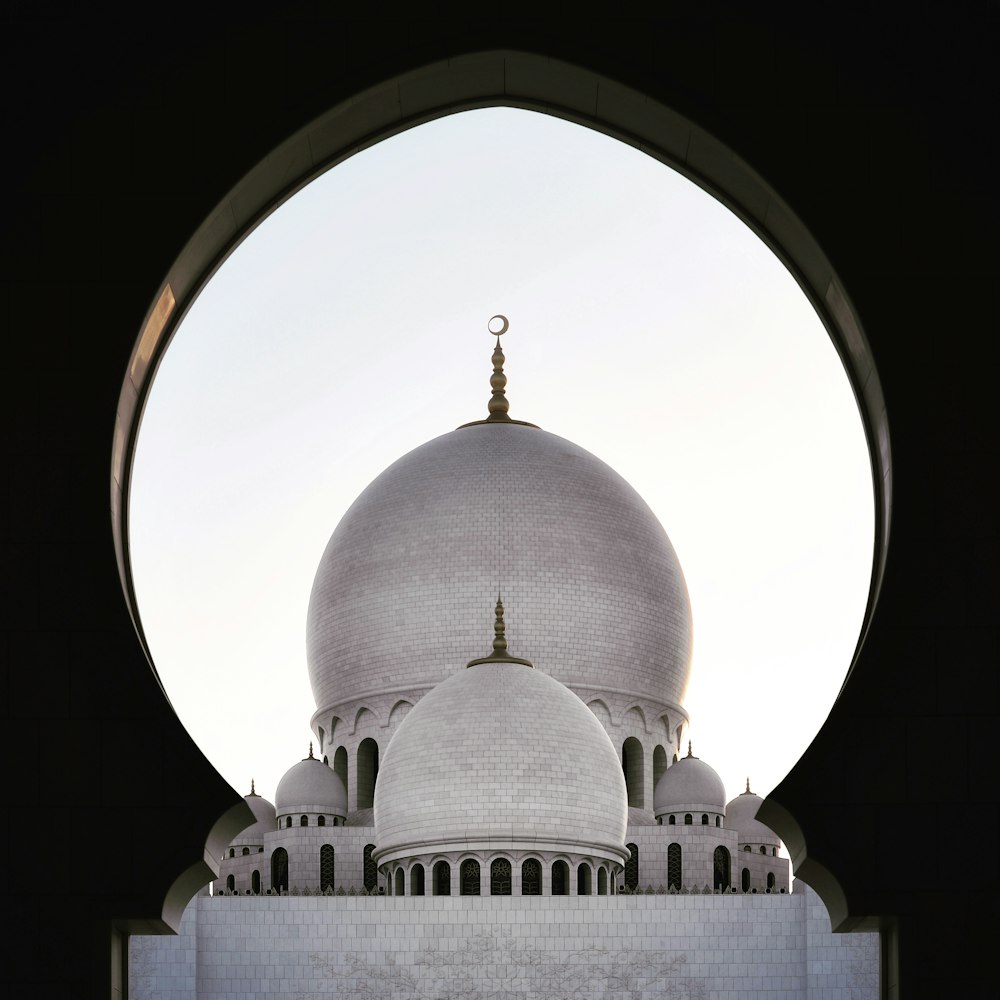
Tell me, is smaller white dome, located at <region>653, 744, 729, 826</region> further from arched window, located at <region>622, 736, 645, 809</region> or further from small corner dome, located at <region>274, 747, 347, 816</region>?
small corner dome, located at <region>274, 747, 347, 816</region>

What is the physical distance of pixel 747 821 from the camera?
46094mm

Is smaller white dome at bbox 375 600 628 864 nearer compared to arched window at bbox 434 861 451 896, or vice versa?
smaller white dome at bbox 375 600 628 864

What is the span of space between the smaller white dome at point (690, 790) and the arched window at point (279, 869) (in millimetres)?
8595

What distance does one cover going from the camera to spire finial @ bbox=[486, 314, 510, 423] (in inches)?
1912

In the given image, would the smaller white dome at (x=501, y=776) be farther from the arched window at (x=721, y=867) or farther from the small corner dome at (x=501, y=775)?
the arched window at (x=721, y=867)

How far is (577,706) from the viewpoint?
37719 millimetres


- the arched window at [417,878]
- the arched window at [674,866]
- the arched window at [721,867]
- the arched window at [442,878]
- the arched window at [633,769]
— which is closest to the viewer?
the arched window at [442,878]

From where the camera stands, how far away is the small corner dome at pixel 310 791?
43688mm

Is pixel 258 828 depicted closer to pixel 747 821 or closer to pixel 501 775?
pixel 501 775

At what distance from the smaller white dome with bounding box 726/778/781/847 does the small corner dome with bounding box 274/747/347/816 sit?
9328mm

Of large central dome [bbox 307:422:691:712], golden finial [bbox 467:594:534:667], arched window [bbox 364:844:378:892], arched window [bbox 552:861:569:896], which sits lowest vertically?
arched window [bbox 552:861:569:896]

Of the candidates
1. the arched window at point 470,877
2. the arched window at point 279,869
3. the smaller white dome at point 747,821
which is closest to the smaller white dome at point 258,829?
the arched window at point 279,869

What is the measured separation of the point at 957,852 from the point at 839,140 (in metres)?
3.04

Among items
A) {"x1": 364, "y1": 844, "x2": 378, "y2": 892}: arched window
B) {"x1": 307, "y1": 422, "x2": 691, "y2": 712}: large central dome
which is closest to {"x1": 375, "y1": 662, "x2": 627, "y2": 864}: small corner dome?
{"x1": 364, "y1": 844, "x2": 378, "y2": 892}: arched window
